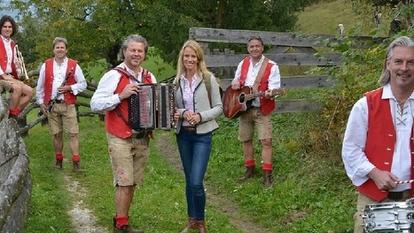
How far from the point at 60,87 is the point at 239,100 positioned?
291cm

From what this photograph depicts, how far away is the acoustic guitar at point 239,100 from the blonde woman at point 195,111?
2.20m

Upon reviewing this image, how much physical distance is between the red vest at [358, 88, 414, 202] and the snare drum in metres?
0.22

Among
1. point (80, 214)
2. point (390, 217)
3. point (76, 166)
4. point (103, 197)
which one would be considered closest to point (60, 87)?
point (76, 166)

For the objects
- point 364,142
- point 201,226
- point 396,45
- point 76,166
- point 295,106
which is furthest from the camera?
point 295,106

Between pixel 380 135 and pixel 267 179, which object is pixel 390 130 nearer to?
pixel 380 135

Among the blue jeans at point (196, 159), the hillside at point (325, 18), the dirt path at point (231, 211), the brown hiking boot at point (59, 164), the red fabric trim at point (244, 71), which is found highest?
the hillside at point (325, 18)

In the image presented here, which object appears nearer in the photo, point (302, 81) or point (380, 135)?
point (380, 135)

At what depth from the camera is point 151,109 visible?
6.48 metres

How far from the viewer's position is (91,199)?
28.9ft

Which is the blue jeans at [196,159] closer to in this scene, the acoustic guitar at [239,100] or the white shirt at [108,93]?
the white shirt at [108,93]

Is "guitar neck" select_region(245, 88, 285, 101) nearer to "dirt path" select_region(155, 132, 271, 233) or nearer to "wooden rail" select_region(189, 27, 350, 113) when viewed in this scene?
"dirt path" select_region(155, 132, 271, 233)

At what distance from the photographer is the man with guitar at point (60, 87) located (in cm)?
1030

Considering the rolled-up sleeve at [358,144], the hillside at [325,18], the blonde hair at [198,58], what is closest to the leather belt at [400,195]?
the rolled-up sleeve at [358,144]

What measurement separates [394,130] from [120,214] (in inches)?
135
